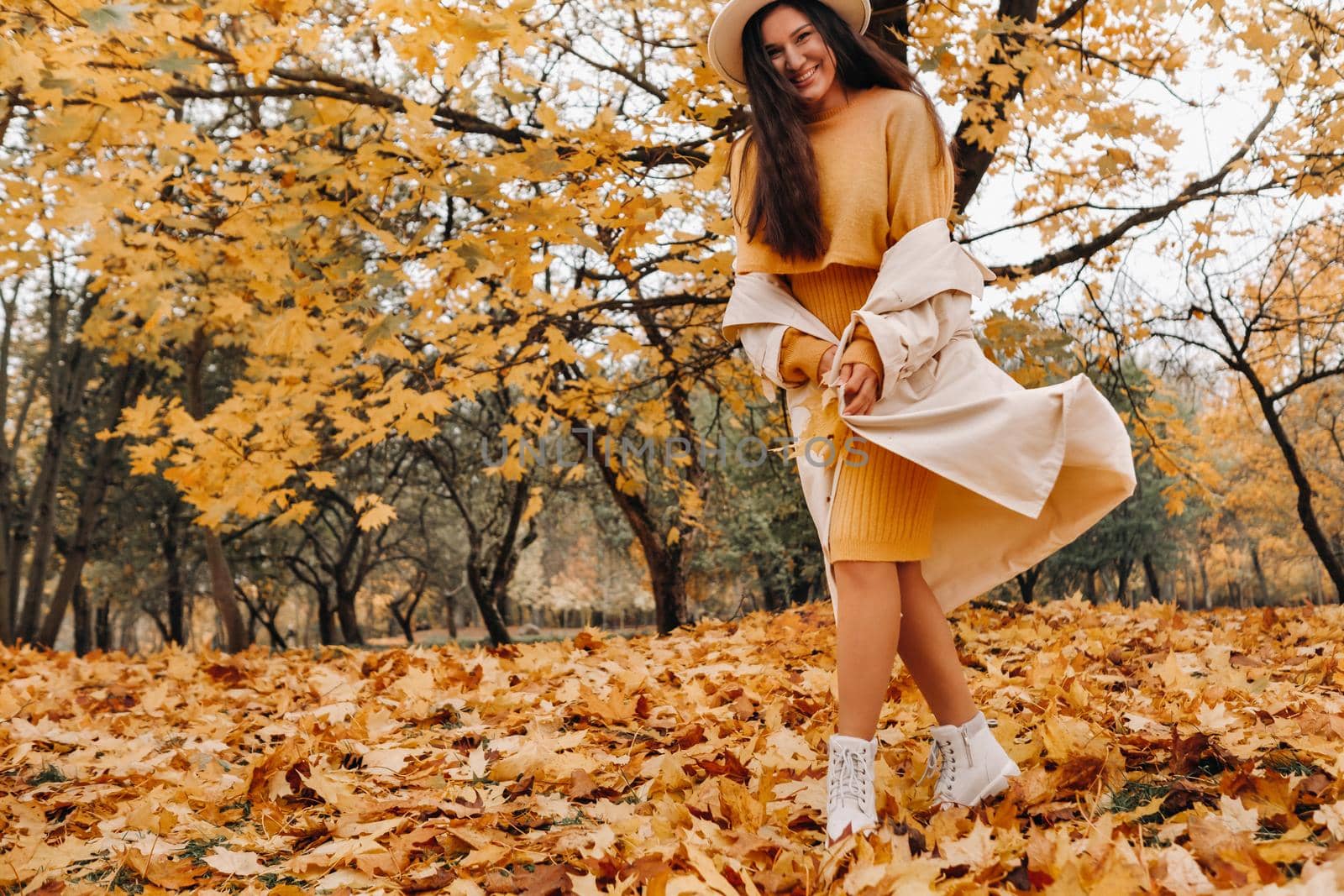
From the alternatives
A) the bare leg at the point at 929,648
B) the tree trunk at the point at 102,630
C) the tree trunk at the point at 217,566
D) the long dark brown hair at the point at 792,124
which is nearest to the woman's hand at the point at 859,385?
the long dark brown hair at the point at 792,124

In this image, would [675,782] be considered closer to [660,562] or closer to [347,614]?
[660,562]

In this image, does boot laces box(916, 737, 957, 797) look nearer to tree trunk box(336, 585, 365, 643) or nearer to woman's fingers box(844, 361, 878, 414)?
woman's fingers box(844, 361, 878, 414)

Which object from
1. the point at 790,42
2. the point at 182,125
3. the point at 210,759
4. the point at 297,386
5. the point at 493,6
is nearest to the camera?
the point at 790,42

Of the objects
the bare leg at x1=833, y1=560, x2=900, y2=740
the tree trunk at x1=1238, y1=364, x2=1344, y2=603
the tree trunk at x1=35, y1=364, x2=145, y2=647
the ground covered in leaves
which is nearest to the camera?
the ground covered in leaves

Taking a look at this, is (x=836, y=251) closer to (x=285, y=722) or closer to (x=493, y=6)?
(x=493, y=6)

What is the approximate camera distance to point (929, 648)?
2.11 meters

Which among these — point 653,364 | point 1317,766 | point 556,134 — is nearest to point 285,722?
point 556,134

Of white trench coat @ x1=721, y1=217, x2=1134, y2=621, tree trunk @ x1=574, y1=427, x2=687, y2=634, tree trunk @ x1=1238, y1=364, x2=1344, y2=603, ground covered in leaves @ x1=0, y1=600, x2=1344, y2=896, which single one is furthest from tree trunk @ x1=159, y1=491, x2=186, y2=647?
white trench coat @ x1=721, y1=217, x2=1134, y2=621

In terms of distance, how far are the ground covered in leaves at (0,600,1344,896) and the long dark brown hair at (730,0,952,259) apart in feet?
4.01

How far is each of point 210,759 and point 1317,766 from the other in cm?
289

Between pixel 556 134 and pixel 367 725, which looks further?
pixel 556 134

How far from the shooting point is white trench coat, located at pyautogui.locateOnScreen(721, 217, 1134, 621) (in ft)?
6.26

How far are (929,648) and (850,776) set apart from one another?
1.28 ft

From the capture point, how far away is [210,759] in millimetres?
2822
